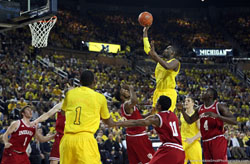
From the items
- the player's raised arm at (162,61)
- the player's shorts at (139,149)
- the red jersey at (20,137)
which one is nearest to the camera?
the player's raised arm at (162,61)

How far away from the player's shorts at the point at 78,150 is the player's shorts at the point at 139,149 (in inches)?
77.2

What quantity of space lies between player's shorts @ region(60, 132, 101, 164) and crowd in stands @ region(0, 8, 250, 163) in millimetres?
6239

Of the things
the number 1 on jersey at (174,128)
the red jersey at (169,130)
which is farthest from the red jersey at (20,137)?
the number 1 on jersey at (174,128)

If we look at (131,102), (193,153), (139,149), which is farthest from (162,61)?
(193,153)

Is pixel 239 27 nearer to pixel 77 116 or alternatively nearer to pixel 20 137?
pixel 20 137

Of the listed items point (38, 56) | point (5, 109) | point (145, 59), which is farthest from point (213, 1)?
point (5, 109)

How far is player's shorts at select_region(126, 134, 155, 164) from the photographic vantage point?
682cm

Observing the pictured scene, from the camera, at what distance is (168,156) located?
5469mm

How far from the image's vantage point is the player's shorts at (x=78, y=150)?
4.91 metres

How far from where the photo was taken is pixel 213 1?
3647cm

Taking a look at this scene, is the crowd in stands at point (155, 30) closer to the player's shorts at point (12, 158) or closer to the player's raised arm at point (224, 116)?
the player's shorts at point (12, 158)

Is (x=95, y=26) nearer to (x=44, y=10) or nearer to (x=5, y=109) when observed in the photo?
(x=5, y=109)

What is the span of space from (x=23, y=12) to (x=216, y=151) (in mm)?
4378

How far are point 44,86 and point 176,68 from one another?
1081cm
